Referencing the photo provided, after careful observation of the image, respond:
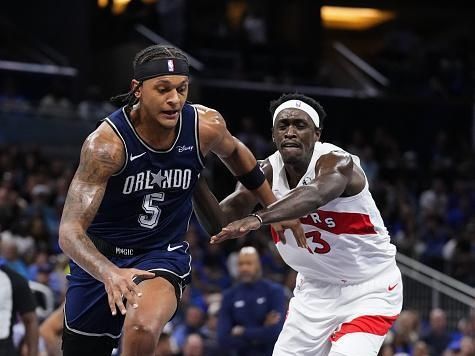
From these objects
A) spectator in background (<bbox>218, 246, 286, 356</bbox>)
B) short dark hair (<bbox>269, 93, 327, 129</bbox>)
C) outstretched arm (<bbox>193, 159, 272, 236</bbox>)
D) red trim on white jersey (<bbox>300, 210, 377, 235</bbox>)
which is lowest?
spectator in background (<bbox>218, 246, 286, 356</bbox>)

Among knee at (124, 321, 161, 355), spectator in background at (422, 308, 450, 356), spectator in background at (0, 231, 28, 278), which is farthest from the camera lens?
spectator in background at (422, 308, 450, 356)

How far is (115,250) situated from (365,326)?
5.94ft

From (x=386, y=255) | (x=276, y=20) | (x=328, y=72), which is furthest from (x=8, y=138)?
(x=386, y=255)

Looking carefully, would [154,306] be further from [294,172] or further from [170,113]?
[294,172]

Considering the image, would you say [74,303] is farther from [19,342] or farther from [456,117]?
[456,117]

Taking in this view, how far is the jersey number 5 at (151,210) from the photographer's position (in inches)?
235

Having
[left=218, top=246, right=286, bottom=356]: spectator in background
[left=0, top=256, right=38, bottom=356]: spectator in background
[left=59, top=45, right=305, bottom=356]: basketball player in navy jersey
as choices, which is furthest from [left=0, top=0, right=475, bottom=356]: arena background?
[left=59, top=45, right=305, bottom=356]: basketball player in navy jersey

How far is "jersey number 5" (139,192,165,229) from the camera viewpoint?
597 cm

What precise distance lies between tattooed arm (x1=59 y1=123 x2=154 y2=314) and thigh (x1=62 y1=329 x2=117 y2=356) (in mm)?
822

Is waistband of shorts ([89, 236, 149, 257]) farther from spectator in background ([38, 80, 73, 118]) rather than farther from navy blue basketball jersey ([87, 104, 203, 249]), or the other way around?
spectator in background ([38, 80, 73, 118])

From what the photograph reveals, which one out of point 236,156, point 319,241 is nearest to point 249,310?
point 319,241

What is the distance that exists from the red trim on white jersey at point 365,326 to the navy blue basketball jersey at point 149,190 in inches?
54.3

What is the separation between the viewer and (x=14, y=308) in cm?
835

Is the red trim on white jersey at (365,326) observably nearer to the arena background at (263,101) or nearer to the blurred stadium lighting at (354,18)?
the arena background at (263,101)
